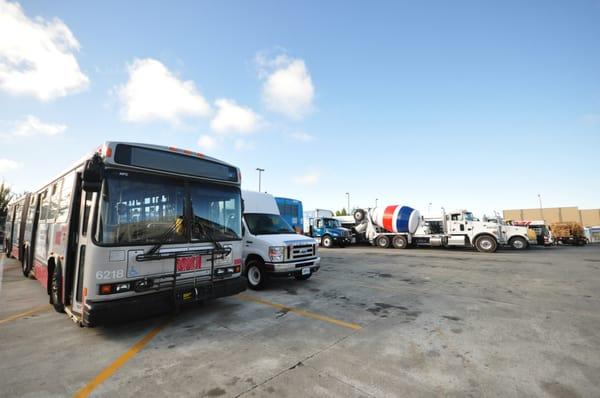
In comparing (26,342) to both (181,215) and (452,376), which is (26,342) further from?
(452,376)

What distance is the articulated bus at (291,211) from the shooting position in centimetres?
2002

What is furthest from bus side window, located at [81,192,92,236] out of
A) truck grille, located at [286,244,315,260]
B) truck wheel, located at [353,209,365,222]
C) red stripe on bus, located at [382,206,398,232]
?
truck wheel, located at [353,209,365,222]

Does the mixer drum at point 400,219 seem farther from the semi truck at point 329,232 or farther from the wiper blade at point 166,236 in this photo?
the wiper blade at point 166,236

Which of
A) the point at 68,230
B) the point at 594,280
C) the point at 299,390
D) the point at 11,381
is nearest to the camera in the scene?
the point at 299,390

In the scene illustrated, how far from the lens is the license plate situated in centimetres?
464

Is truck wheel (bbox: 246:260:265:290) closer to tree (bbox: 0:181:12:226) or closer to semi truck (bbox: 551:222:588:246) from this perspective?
semi truck (bbox: 551:222:588:246)

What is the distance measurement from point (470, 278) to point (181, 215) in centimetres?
956

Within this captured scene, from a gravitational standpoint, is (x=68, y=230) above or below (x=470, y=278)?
above

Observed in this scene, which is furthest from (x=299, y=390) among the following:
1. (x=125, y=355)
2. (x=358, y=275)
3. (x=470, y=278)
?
(x=470, y=278)

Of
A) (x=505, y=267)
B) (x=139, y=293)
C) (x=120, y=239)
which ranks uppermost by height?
(x=120, y=239)

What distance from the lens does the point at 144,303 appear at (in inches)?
164

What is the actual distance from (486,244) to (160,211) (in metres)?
20.7

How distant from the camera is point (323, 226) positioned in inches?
948

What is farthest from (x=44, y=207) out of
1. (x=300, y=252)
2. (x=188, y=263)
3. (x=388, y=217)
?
(x=388, y=217)
